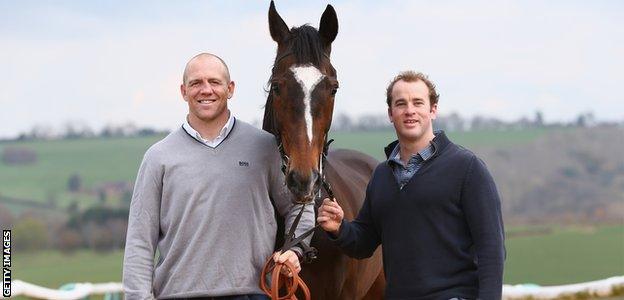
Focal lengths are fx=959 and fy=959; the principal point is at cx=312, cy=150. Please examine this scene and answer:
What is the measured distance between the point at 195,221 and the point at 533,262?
20009mm

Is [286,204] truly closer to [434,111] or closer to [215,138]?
[215,138]

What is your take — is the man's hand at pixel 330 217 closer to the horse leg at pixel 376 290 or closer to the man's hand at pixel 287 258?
the man's hand at pixel 287 258

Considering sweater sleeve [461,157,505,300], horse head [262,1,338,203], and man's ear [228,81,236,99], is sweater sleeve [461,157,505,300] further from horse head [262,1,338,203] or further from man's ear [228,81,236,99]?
man's ear [228,81,236,99]

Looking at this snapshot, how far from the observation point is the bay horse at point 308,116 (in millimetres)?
4230

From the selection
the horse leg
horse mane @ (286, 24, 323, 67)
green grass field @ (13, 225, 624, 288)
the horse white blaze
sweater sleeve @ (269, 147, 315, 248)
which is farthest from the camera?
green grass field @ (13, 225, 624, 288)

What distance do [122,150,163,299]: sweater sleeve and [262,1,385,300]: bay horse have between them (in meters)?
0.59

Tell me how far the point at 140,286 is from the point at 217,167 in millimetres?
619

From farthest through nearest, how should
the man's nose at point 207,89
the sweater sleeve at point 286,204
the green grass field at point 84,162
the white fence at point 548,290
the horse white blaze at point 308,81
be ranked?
the green grass field at point 84,162
the white fence at point 548,290
the sweater sleeve at point 286,204
the horse white blaze at point 308,81
the man's nose at point 207,89

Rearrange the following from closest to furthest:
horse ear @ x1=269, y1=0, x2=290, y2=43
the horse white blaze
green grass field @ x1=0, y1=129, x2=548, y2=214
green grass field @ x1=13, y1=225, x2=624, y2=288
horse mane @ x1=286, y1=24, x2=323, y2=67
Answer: the horse white blaze < horse mane @ x1=286, y1=24, x2=323, y2=67 < horse ear @ x1=269, y1=0, x2=290, y2=43 < green grass field @ x1=13, y1=225, x2=624, y2=288 < green grass field @ x1=0, y1=129, x2=548, y2=214

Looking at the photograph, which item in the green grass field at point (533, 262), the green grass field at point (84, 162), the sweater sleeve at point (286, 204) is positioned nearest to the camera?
the sweater sleeve at point (286, 204)

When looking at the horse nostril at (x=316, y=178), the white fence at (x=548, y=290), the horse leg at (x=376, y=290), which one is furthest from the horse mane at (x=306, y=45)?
the white fence at (x=548, y=290)

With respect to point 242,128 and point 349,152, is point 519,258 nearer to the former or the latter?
point 349,152

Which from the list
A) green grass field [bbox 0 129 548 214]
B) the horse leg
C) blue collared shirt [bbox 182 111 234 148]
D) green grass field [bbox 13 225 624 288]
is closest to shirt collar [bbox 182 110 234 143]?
blue collared shirt [bbox 182 111 234 148]

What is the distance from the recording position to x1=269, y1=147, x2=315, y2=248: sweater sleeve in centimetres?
441
